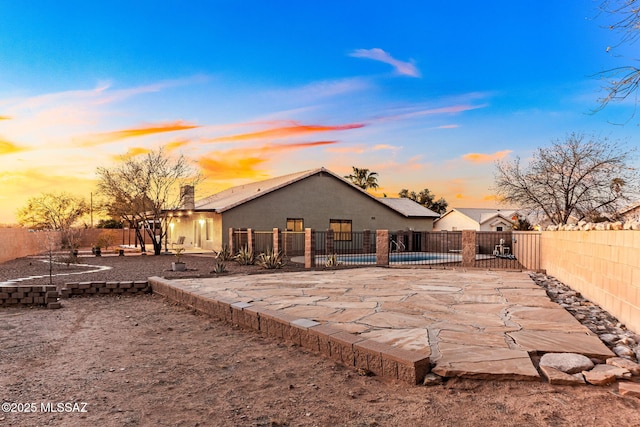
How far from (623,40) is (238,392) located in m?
5.28

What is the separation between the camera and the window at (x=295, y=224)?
23.5 meters

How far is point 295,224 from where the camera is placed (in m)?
23.8

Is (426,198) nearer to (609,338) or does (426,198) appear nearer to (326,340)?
(609,338)

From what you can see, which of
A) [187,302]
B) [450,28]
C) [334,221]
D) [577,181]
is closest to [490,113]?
[450,28]

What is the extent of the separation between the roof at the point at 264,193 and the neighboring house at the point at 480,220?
10.0 meters

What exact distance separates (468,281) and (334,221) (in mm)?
15893

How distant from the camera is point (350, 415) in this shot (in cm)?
299

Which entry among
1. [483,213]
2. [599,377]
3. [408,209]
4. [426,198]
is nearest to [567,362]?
[599,377]

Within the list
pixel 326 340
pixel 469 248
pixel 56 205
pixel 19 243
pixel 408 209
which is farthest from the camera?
pixel 56 205

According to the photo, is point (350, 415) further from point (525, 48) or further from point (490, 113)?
point (490, 113)

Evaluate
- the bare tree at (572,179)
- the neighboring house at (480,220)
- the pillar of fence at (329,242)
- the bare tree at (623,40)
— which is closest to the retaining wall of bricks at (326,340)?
the bare tree at (623,40)

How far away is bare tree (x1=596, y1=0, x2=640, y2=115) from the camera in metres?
4.20

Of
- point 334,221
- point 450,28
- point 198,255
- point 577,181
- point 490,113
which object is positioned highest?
point 450,28

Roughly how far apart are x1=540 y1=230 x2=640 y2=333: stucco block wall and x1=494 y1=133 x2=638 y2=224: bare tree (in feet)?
46.0
